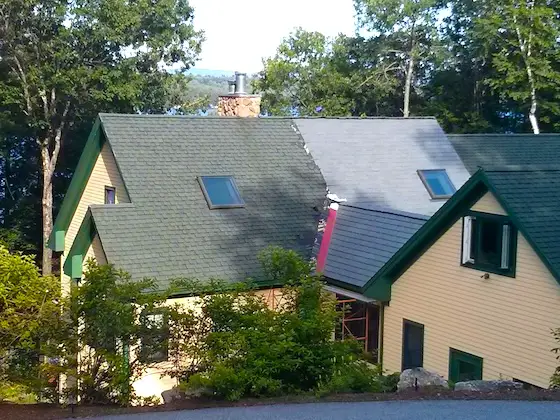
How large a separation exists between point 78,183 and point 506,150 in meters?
14.0

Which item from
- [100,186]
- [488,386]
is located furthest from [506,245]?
[100,186]

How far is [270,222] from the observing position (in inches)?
754

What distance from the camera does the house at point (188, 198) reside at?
1706 cm

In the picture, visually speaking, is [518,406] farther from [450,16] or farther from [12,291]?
[450,16]

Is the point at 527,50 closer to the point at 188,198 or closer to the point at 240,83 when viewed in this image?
the point at 240,83

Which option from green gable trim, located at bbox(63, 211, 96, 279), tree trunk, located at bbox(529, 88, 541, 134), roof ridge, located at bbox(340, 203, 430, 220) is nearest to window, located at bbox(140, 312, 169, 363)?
roof ridge, located at bbox(340, 203, 430, 220)

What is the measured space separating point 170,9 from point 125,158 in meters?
17.6

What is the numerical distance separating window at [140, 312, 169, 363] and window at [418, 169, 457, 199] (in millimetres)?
12377

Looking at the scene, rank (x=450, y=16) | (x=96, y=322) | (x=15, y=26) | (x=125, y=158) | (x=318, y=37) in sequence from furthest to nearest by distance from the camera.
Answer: (x=318, y=37)
(x=450, y=16)
(x=15, y=26)
(x=125, y=158)
(x=96, y=322)

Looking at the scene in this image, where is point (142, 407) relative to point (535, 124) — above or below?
below

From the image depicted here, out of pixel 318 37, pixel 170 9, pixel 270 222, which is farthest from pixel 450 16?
pixel 270 222

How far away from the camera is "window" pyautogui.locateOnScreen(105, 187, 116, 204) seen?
65.6ft

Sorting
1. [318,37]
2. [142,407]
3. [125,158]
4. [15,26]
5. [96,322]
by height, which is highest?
[318,37]

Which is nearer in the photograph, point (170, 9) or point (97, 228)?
point (97, 228)
